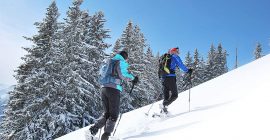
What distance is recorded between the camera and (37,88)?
76.7 feet

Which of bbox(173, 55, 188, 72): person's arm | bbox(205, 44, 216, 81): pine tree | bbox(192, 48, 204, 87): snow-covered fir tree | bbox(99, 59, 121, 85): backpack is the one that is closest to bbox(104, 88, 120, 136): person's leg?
bbox(99, 59, 121, 85): backpack

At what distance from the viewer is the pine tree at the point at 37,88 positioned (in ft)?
74.4

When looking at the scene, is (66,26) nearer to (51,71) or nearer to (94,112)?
(51,71)

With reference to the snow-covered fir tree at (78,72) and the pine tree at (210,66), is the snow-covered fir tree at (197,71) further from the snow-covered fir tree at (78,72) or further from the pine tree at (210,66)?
the snow-covered fir tree at (78,72)

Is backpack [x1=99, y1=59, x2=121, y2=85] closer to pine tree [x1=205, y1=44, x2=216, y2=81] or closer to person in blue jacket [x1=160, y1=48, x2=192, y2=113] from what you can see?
person in blue jacket [x1=160, y1=48, x2=192, y2=113]

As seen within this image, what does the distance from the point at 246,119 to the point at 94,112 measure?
2460cm

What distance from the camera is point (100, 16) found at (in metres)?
34.5

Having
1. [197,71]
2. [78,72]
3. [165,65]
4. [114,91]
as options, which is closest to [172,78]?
[165,65]

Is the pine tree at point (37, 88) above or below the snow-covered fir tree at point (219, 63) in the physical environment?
below

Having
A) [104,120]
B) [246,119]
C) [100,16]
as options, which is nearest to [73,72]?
[100,16]

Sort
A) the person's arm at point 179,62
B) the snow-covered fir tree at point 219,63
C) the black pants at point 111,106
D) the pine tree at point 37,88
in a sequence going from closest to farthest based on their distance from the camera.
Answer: the black pants at point 111,106, the person's arm at point 179,62, the pine tree at point 37,88, the snow-covered fir tree at point 219,63

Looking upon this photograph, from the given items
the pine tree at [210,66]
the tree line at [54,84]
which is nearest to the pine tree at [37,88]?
the tree line at [54,84]

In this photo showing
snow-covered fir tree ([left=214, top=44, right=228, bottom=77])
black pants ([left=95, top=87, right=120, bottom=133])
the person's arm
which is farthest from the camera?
snow-covered fir tree ([left=214, top=44, right=228, bottom=77])

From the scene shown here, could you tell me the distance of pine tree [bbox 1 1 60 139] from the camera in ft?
74.4
